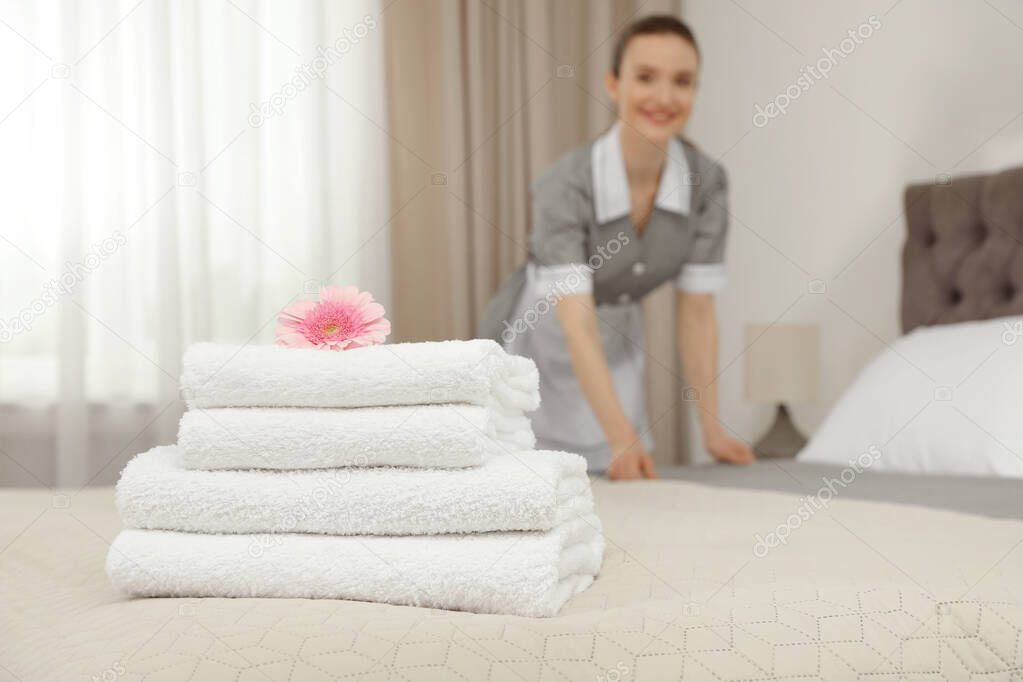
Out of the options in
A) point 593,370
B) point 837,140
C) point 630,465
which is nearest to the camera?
point 630,465

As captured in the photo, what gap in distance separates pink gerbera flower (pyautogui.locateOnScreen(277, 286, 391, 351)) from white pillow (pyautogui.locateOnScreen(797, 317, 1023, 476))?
3.90ft

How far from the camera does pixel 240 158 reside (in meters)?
2.93

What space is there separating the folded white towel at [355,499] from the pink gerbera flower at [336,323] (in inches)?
5.7

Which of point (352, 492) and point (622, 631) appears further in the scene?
point (352, 492)

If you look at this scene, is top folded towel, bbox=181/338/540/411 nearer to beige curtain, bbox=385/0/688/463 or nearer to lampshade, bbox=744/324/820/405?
lampshade, bbox=744/324/820/405

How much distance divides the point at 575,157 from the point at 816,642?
1529mm

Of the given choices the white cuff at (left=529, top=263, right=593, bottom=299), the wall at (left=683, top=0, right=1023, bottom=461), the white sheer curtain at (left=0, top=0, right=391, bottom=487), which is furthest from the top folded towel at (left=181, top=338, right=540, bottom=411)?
the white sheer curtain at (left=0, top=0, right=391, bottom=487)

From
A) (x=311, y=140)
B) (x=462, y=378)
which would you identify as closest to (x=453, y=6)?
(x=311, y=140)

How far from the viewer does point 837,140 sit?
9.15 ft

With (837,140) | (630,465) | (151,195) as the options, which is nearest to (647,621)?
(630,465)

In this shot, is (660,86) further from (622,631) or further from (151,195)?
(622,631)

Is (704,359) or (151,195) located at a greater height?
(151,195)

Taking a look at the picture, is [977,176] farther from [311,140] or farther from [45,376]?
[45,376]

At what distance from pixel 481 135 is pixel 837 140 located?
1.09 meters
